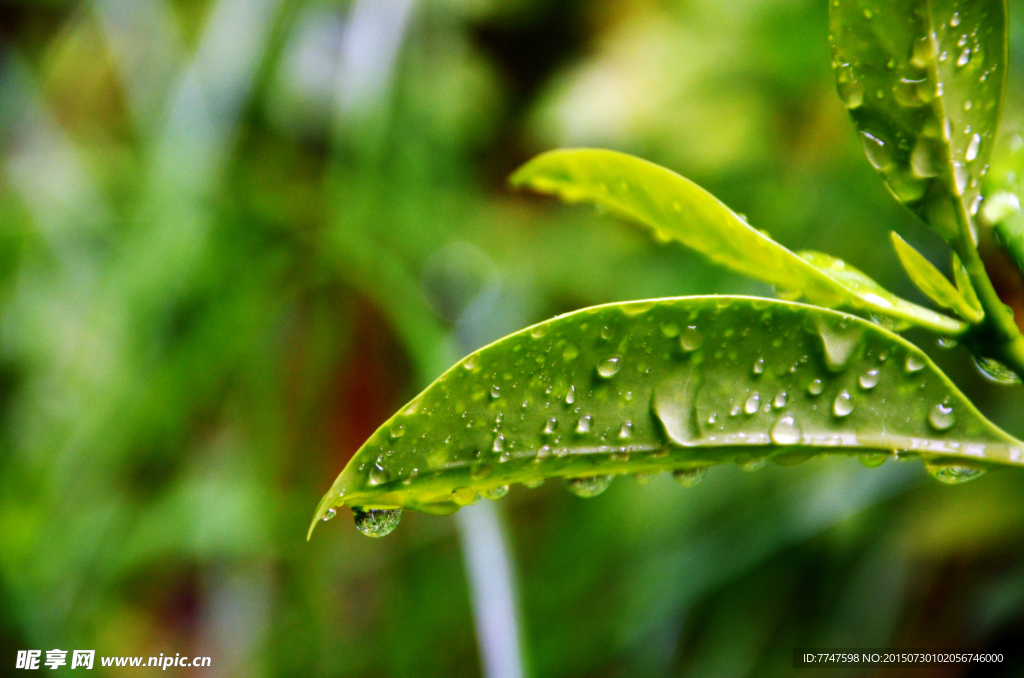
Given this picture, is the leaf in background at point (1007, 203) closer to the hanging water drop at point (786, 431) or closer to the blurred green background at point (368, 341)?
the hanging water drop at point (786, 431)

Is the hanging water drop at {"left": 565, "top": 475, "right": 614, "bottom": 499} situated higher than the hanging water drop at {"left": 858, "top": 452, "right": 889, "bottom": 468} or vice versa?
the hanging water drop at {"left": 565, "top": 475, "right": 614, "bottom": 499}

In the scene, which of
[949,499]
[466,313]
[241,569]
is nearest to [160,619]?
[241,569]

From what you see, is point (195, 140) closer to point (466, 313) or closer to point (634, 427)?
point (466, 313)

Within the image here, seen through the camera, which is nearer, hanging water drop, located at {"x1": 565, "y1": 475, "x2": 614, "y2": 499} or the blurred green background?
hanging water drop, located at {"x1": 565, "y1": 475, "x2": 614, "y2": 499}

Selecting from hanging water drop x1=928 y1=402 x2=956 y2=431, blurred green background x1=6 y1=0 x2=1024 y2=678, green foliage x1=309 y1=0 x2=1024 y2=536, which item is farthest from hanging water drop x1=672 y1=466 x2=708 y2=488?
blurred green background x1=6 y1=0 x2=1024 y2=678

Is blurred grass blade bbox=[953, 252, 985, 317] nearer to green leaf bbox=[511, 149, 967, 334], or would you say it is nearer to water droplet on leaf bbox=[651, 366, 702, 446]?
green leaf bbox=[511, 149, 967, 334]

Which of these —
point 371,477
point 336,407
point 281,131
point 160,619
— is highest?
point 281,131

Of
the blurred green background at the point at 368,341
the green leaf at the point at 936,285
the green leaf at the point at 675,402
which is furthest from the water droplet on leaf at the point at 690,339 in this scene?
the blurred green background at the point at 368,341

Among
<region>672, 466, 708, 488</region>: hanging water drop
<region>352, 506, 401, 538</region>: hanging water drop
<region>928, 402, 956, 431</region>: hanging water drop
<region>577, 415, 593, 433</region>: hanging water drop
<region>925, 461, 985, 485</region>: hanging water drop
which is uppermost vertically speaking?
<region>577, 415, 593, 433</region>: hanging water drop
